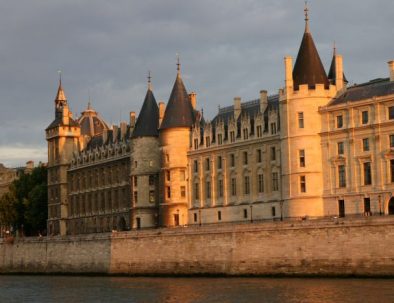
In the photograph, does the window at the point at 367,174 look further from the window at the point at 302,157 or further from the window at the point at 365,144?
the window at the point at 302,157

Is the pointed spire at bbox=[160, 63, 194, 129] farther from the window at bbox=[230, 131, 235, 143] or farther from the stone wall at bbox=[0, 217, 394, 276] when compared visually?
the stone wall at bbox=[0, 217, 394, 276]

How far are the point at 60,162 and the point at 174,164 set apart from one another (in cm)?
3114

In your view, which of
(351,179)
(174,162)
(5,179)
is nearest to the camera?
(351,179)

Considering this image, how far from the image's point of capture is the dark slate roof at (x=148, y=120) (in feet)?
325

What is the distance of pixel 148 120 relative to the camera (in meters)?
99.9

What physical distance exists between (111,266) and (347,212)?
21.4 m

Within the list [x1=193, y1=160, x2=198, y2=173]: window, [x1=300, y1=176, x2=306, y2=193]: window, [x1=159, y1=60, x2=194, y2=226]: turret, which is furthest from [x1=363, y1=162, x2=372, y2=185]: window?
[x1=159, y1=60, x2=194, y2=226]: turret

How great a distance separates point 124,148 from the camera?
10962 centimetres

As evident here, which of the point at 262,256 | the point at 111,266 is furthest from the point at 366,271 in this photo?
the point at 111,266

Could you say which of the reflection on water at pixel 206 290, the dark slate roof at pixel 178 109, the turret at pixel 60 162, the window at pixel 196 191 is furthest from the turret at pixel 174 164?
the turret at pixel 60 162

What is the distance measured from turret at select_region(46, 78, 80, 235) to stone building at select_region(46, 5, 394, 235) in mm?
582

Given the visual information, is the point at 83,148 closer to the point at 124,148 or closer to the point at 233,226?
the point at 124,148

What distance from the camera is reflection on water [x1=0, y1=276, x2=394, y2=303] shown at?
5497 cm

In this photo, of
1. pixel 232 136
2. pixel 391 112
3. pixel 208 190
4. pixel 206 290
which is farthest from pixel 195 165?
pixel 206 290
